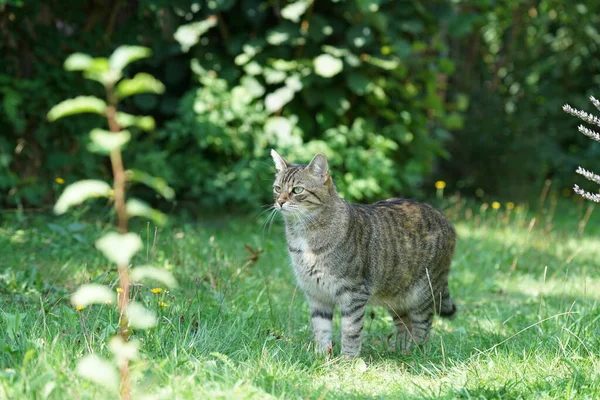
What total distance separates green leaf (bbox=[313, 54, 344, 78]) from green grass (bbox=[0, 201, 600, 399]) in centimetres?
216

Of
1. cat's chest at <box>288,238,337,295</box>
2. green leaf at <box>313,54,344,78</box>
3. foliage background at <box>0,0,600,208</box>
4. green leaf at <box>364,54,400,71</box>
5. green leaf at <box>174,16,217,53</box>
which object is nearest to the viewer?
cat's chest at <box>288,238,337,295</box>

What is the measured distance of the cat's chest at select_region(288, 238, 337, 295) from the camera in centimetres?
464

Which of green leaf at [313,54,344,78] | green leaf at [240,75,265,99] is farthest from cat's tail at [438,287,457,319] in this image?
green leaf at [240,75,265,99]

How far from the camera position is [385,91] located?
29.9 feet

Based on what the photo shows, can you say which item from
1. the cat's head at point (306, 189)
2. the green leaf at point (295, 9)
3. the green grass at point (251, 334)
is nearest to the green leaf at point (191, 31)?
the green leaf at point (295, 9)

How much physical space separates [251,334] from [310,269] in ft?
1.94

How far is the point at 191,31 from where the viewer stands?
8867 millimetres

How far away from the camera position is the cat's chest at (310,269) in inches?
183

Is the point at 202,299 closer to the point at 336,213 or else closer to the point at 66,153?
the point at 336,213

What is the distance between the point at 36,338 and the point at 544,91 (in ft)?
44.0

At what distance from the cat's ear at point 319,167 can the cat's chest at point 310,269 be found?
46cm

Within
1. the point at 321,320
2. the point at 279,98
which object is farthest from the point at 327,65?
the point at 321,320

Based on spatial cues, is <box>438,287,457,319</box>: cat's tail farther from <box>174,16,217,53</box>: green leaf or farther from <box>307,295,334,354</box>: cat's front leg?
<box>174,16,217,53</box>: green leaf

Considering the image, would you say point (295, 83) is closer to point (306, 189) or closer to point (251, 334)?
point (306, 189)
